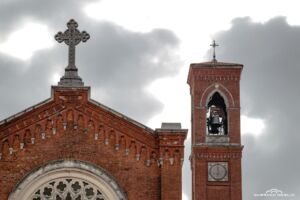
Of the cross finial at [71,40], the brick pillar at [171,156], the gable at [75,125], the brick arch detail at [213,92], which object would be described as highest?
the cross finial at [71,40]

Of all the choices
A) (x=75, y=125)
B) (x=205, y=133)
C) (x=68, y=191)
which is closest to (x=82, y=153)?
(x=75, y=125)

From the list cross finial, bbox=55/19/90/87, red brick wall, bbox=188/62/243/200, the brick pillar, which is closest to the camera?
the brick pillar

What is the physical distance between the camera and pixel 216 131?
27734mm

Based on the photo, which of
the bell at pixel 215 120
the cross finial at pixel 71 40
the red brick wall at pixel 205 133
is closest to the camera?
the cross finial at pixel 71 40

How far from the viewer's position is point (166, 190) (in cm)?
2395

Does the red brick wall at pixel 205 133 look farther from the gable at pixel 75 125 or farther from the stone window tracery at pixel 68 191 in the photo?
the stone window tracery at pixel 68 191

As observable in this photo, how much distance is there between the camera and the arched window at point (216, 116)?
90.7 feet

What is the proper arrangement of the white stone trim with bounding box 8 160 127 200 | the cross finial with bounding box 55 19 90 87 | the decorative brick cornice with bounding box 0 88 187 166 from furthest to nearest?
the cross finial with bounding box 55 19 90 87 → the decorative brick cornice with bounding box 0 88 187 166 → the white stone trim with bounding box 8 160 127 200

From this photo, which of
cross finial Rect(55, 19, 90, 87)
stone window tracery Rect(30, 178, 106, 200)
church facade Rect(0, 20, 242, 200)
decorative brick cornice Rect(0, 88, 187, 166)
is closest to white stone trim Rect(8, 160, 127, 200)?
church facade Rect(0, 20, 242, 200)

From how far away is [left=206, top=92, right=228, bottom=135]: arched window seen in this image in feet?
90.7

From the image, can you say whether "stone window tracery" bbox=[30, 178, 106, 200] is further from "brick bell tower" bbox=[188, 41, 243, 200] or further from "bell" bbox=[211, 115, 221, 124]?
"bell" bbox=[211, 115, 221, 124]

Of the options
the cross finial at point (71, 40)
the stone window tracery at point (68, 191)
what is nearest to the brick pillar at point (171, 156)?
the stone window tracery at point (68, 191)

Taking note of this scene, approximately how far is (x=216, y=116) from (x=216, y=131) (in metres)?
0.53

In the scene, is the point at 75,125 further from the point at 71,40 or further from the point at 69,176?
the point at 71,40
